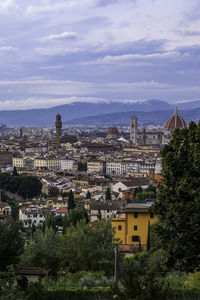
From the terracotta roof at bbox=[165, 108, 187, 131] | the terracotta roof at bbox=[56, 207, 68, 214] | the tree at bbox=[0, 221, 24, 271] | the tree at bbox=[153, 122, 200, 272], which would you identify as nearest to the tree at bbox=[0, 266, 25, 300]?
the tree at bbox=[0, 221, 24, 271]

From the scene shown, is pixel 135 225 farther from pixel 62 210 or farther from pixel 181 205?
pixel 62 210

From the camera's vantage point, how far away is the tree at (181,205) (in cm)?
700

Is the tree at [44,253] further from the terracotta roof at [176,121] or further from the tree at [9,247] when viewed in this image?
the terracotta roof at [176,121]

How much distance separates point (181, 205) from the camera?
7.05 m

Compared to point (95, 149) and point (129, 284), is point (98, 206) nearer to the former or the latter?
point (129, 284)

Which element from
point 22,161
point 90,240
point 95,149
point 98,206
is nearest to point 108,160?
point 22,161

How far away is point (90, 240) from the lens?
34.8 feet

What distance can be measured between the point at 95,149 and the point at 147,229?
65.0m

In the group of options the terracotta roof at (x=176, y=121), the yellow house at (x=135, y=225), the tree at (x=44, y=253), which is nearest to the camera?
A: the tree at (x=44, y=253)

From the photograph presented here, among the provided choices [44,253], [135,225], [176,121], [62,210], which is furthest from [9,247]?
[176,121]

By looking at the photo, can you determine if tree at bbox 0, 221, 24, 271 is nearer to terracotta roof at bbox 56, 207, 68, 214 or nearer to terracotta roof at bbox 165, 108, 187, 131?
terracotta roof at bbox 56, 207, 68, 214

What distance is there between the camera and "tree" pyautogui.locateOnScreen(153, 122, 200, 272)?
7.00 m

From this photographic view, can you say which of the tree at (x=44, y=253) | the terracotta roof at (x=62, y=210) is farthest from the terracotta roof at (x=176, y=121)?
the tree at (x=44, y=253)

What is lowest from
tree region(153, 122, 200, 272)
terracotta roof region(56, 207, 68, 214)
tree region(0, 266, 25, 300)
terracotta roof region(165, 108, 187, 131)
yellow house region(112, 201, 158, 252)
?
terracotta roof region(56, 207, 68, 214)
